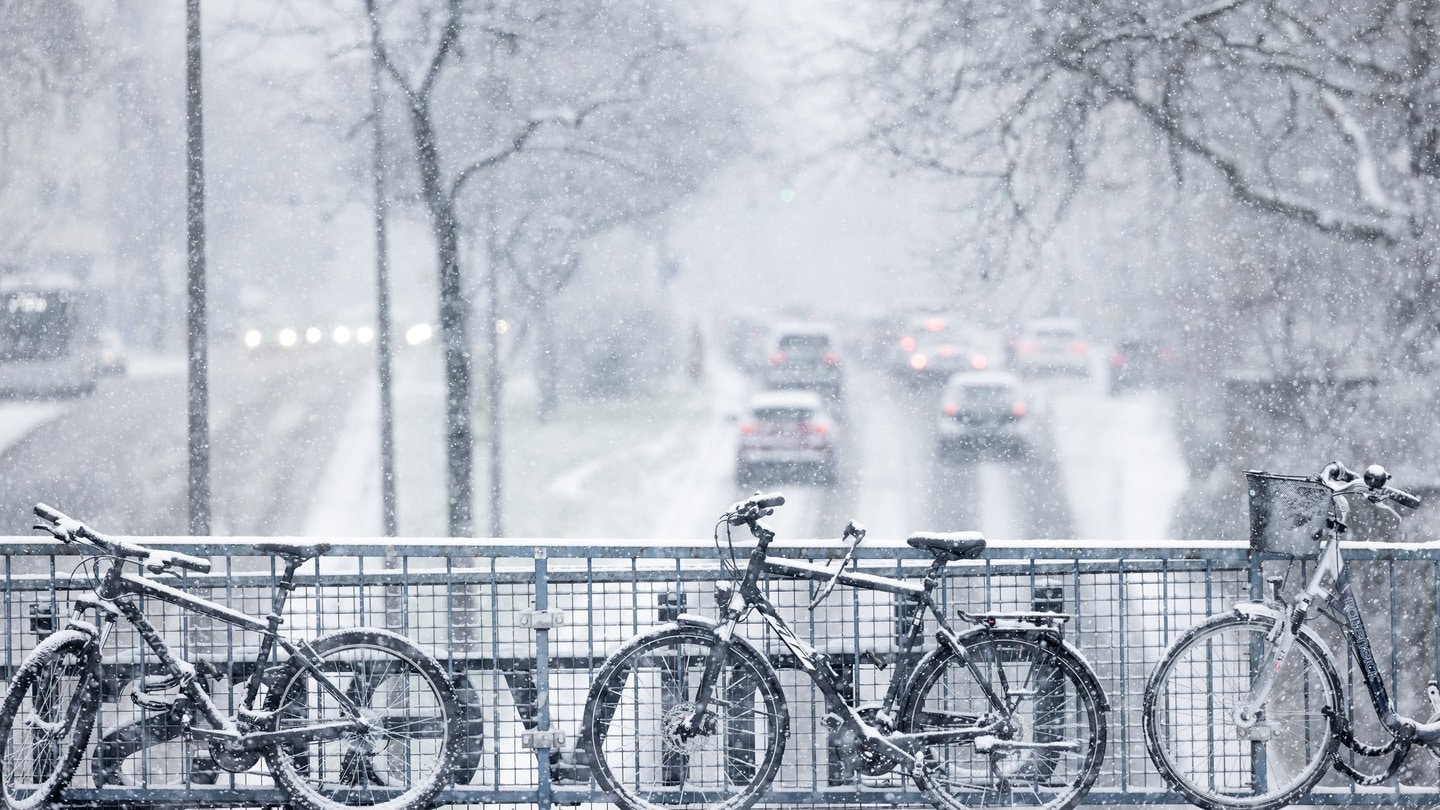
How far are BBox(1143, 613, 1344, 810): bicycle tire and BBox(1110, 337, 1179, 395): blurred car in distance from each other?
2941cm

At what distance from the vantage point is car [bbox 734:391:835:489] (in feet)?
81.5

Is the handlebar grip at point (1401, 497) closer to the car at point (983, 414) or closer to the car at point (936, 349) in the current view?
the car at point (983, 414)

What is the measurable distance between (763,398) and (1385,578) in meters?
13.0

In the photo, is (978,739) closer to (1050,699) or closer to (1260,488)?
(1050,699)

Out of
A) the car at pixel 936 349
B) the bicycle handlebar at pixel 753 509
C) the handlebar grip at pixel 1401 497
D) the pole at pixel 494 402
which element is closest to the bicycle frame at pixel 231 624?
the bicycle handlebar at pixel 753 509

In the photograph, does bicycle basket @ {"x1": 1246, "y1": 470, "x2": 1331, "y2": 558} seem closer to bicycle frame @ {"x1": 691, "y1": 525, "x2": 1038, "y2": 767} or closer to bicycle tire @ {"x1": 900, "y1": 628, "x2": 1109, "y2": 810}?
bicycle tire @ {"x1": 900, "y1": 628, "x2": 1109, "y2": 810}

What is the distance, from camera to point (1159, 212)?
18891 millimetres

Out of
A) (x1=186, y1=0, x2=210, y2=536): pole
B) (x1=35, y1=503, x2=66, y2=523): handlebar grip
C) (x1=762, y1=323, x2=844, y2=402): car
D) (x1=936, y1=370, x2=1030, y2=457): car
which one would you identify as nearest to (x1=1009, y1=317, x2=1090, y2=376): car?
(x1=936, y1=370, x2=1030, y2=457): car

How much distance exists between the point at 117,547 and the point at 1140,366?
3424 cm

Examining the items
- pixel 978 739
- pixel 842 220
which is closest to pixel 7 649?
pixel 978 739

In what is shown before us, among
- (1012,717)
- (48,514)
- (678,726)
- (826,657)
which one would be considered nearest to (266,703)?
(48,514)

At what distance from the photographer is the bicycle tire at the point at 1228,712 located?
4.14m

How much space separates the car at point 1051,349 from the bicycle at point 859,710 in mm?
29127

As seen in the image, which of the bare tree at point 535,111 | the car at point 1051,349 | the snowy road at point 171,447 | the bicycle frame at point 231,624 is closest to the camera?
the bicycle frame at point 231,624
